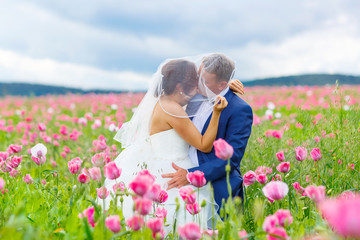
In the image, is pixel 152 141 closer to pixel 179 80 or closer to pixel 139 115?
pixel 139 115

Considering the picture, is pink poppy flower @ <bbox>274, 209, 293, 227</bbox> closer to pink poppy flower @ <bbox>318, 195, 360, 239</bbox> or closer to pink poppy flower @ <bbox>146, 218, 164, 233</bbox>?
pink poppy flower @ <bbox>146, 218, 164, 233</bbox>

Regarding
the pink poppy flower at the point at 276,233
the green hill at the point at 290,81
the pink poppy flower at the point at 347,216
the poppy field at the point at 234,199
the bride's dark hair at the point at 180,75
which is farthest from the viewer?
the green hill at the point at 290,81

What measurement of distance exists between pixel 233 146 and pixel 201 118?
39 centimetres

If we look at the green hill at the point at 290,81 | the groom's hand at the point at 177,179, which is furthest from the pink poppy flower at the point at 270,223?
the green hill at the point at 290,81

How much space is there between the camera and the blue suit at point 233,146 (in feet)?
9.27

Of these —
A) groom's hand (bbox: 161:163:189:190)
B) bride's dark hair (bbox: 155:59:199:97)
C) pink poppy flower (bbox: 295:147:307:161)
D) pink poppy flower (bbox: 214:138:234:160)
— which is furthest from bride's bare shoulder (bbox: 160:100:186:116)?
pink poppy flower (bbox: 214:138:234:160)

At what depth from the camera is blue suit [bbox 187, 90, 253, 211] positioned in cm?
282

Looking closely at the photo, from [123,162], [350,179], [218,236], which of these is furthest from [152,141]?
[350,179]

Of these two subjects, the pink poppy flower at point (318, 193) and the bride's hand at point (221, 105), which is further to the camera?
the bride's hand at point (221, 105)

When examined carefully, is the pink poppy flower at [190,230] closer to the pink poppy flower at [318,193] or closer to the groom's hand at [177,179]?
the pink poppy flower at [318,193]

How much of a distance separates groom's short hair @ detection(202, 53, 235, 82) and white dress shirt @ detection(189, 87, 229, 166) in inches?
4.8

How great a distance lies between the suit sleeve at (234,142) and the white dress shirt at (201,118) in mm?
148

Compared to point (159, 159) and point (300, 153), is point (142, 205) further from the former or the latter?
point (300, 153)

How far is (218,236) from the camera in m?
1.95
